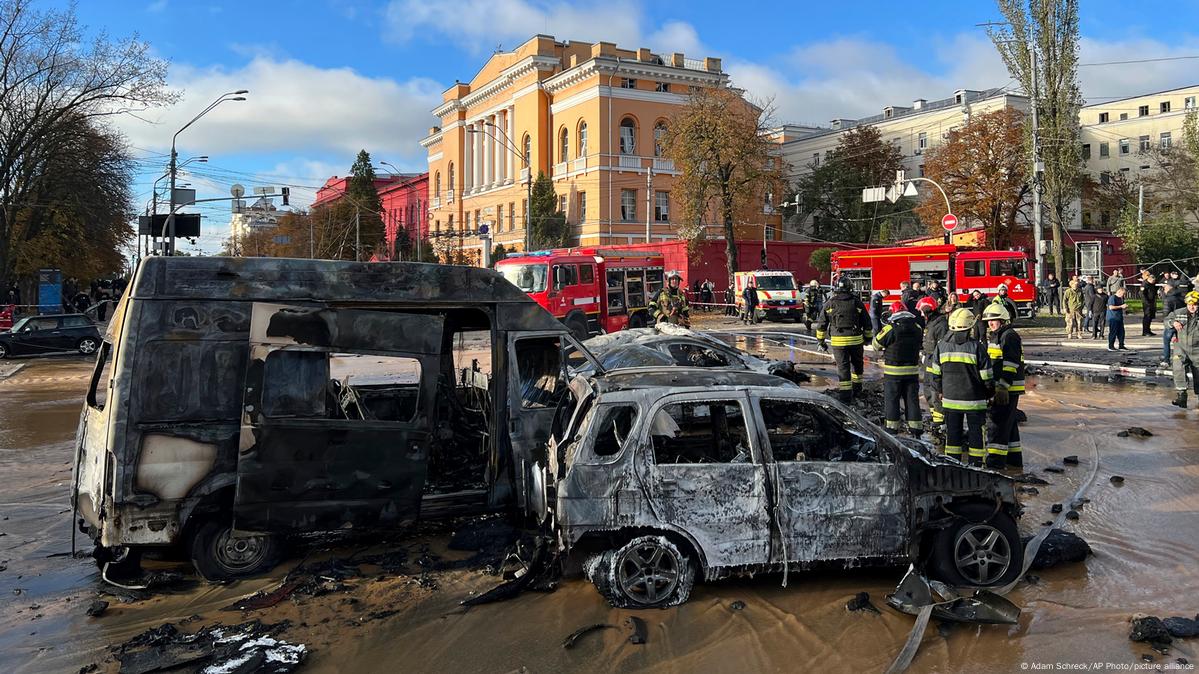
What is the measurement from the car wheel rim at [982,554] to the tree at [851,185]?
5472 cm

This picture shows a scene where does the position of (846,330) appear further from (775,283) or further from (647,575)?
(775,283)

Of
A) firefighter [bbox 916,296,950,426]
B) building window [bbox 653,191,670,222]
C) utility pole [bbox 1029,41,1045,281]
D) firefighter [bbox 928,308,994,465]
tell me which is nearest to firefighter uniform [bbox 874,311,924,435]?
firefighter [bbox 916,296,950,426]

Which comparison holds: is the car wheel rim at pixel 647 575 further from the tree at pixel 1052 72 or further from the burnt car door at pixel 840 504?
the tree at pixel 1052 72

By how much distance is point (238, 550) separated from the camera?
5.76 m

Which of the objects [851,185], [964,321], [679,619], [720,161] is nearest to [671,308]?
[964,321]

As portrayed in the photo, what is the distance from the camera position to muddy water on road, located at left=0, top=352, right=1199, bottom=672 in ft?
14.8

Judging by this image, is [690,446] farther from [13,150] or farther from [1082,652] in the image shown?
[13,150]

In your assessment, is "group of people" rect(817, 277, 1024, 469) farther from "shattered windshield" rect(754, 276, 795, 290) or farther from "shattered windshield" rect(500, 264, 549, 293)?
"shattered windshield" rect(754, 276, 795, 290)

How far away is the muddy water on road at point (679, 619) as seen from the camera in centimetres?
450

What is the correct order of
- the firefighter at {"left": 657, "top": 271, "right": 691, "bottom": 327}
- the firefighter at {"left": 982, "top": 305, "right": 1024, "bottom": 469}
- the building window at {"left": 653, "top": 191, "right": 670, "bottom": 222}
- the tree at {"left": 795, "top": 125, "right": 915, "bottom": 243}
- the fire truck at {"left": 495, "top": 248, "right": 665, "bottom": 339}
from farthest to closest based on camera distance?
the tree at {"left": 795, "top": 125, "right": 915, "bottom": 243}, the building window at {"left": 653, "top": 191, "right": 670, "bottom": 222}, the fire truck at {"left": 495, "top": 248, "right": 665, "bottom": 339}, the firefighter at {"left": 657, "top": 271, "right": 691, "bottom": 327}, the firefighter at {"left": 982, "top": 305, "right": 1024, "bottom": 469}

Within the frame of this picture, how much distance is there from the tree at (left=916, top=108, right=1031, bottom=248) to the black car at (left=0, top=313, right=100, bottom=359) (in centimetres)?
4191

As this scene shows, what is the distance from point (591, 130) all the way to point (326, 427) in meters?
51.3

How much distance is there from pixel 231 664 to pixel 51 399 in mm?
13558

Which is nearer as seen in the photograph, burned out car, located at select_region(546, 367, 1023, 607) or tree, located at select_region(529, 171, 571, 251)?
burned out car, located at select_region(546, 367, 1023, 607)
